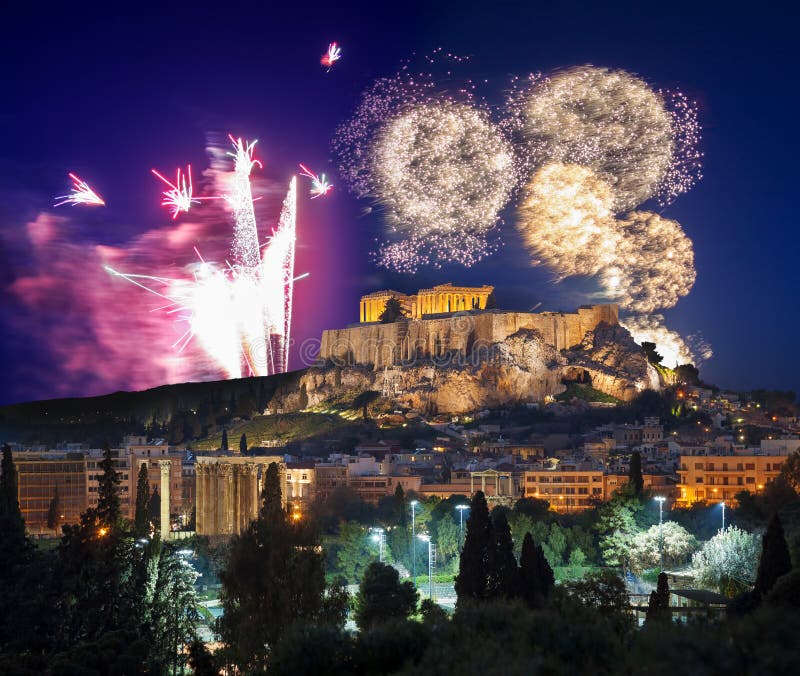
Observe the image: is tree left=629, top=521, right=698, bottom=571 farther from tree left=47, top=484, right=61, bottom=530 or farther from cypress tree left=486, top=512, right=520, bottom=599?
tree left=47, top=484, right=61, bottom=530

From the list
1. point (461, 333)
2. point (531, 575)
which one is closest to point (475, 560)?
point (531, 575)

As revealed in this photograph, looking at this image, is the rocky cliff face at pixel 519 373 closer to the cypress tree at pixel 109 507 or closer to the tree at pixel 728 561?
the tree at pixel 728 561

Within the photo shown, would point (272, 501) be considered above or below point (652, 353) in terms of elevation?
below

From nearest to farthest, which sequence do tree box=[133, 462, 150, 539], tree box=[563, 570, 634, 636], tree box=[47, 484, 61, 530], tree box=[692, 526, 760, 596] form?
tree box=[563, 570, 634, 636]
tree box=[692, 526, 760, 596]
tree box=[133, 462, 150, 539]
tree box=[47, 484, 61, 530]

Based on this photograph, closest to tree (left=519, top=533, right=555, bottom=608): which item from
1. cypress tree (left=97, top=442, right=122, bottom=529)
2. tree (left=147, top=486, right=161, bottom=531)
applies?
cypress tree (left=97, top=442, right=122, bottom=529)

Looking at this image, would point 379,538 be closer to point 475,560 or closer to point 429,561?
point 429,561

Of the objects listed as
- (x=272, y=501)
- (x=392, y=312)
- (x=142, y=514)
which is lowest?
(x=142, y=514)
